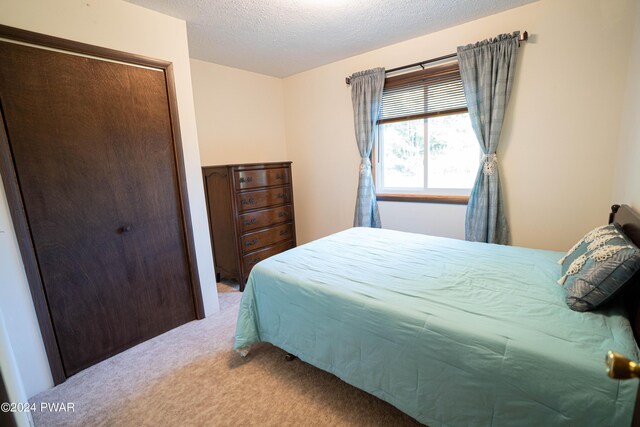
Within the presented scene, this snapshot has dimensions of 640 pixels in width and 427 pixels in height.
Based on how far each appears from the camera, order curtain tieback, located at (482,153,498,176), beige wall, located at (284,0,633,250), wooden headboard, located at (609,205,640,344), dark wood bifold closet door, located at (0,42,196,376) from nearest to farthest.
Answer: wooden headboard, located at (609,205,640,344)
dark wood bifold closet door, located at (0,42,196,376)
beige wall, located at (284,0,633,250)
curtain tieback, located at (482,153,498,176)

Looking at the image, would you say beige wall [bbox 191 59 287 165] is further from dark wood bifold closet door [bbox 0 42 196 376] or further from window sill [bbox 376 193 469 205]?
window sill [bbox 376 193 469 205]

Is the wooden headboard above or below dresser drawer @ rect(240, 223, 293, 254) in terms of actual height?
above

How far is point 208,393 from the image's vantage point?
169 cm

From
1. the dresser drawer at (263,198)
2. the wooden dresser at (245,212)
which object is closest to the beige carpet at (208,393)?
the wooden dresser at (245,212)

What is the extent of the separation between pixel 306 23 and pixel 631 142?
2.38 meters

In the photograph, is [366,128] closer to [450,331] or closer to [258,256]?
[258,256]

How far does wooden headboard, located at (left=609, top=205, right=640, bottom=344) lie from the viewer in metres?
1.06

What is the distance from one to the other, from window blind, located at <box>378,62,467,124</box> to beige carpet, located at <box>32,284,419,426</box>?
2490mm

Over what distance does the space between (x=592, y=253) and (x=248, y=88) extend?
11.7ft

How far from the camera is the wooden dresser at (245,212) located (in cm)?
295

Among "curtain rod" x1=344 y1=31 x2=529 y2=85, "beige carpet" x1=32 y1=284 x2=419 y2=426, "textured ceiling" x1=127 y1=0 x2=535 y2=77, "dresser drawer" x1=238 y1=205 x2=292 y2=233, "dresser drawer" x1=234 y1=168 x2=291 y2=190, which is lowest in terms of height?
"beige carpet" x1=32 y1=284 x2=419 y2=426

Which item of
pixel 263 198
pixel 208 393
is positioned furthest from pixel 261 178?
pixel 208 393

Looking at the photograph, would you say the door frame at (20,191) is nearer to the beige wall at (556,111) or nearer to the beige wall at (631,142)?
the beige wall at (556,111)

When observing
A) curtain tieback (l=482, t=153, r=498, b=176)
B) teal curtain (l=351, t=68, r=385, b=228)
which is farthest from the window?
curtain tieback (l=482, t=153, r=498, b=176)
